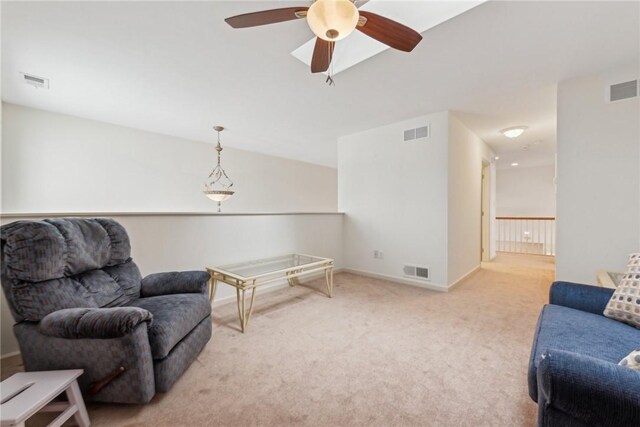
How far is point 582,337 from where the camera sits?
1.21 metres

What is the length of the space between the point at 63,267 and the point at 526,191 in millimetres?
9893

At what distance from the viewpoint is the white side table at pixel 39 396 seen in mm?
1008

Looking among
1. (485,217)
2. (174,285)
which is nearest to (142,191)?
(174,285)

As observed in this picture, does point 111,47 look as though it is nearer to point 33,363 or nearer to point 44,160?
point 33,363

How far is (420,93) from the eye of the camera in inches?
113

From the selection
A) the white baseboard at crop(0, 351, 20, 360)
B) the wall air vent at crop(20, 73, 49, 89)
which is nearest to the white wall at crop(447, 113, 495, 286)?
the white baseboard at crop(0, 351, 20, 360)

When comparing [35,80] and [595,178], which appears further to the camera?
[35,80]

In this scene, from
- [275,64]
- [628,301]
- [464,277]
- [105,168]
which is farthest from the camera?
[105,168]

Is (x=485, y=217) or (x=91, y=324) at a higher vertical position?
(x=485, y=217)

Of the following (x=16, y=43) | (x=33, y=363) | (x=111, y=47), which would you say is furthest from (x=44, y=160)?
(x=33, y=363)

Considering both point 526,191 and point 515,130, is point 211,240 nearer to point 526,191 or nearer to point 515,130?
point 515,130

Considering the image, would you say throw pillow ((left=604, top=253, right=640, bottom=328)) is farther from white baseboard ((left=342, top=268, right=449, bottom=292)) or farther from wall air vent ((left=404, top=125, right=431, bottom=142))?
wall air vent ((left=404, top=125, right=431, bottom=142))

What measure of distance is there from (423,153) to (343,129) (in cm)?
135

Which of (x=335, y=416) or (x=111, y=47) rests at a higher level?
(x=111, y=47)
